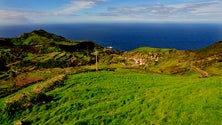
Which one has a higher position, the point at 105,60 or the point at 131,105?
the point at 131,105

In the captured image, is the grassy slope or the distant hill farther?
the distant hill

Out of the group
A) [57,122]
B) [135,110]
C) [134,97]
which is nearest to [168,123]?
[135,110]

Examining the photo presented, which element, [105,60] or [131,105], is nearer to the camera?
[131,105]

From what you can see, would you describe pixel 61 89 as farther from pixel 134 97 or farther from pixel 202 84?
pixel 202 84

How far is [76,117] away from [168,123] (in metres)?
10.4

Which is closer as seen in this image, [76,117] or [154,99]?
[76,117]

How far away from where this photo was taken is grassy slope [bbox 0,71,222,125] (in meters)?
27.5

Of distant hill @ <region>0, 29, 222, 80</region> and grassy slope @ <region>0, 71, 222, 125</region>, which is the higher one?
grassy slope @ <region>0, 71, 222, 125</region>

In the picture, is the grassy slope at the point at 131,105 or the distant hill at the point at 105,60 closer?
the grassy slope at the point at 131,105

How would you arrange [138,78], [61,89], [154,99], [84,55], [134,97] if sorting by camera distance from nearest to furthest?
1. [154,99]
2. [134,97]
3. [61,89]
4. [138,78]
5. [84,55]

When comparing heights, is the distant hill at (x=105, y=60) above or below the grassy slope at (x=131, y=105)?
below

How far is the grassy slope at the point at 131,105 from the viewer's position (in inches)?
1081

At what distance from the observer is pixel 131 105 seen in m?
31.8

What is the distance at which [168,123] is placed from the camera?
1025 inches
